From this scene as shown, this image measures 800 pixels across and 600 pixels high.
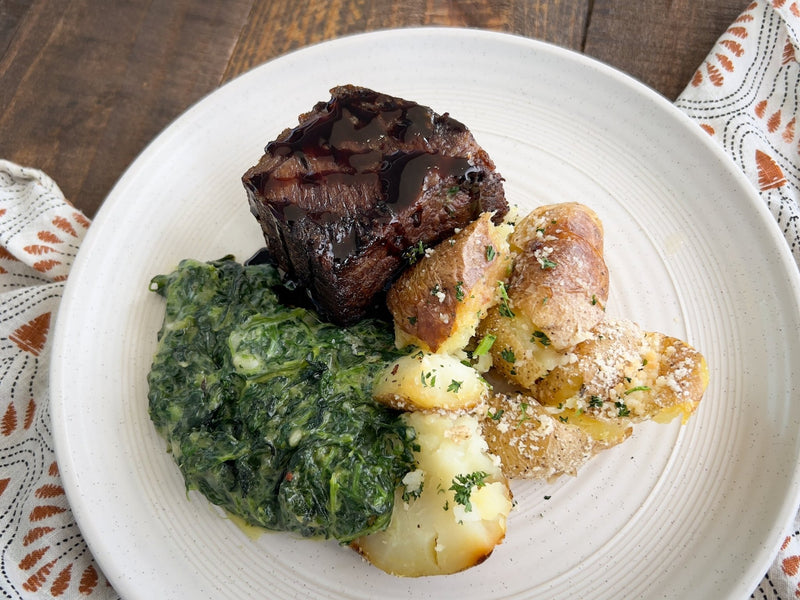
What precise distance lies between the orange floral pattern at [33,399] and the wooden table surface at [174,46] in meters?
0.32

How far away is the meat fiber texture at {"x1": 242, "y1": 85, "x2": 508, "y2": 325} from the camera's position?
8.31 ft

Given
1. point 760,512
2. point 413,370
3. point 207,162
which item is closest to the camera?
point 413,370

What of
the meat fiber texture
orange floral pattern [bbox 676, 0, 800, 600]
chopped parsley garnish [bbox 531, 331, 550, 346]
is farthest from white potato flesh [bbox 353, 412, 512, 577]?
orange floral pattern [bbox 676, 0, 800, 600]

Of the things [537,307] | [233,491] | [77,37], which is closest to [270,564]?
[233,491]

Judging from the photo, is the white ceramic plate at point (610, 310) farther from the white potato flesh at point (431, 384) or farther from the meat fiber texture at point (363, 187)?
the meat fiber texture at point (363, 187)

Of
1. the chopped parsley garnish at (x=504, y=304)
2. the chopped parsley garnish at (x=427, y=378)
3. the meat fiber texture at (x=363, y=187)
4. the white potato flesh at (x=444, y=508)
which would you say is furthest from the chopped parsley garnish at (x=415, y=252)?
the white potato flesh at (x=444, y=508)

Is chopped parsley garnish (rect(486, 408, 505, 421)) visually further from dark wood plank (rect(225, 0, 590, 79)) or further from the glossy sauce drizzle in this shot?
dark wood plank (rect(225, 0, 590, 79))

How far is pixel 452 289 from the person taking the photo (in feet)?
8.31

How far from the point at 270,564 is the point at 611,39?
10.8 ft

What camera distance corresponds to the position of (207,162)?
11.1ft

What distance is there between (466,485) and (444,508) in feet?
0.39

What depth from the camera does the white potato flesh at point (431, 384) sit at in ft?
8.04

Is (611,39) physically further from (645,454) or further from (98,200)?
(98,200)

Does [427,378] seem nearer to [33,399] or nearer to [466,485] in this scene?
[466,485]
